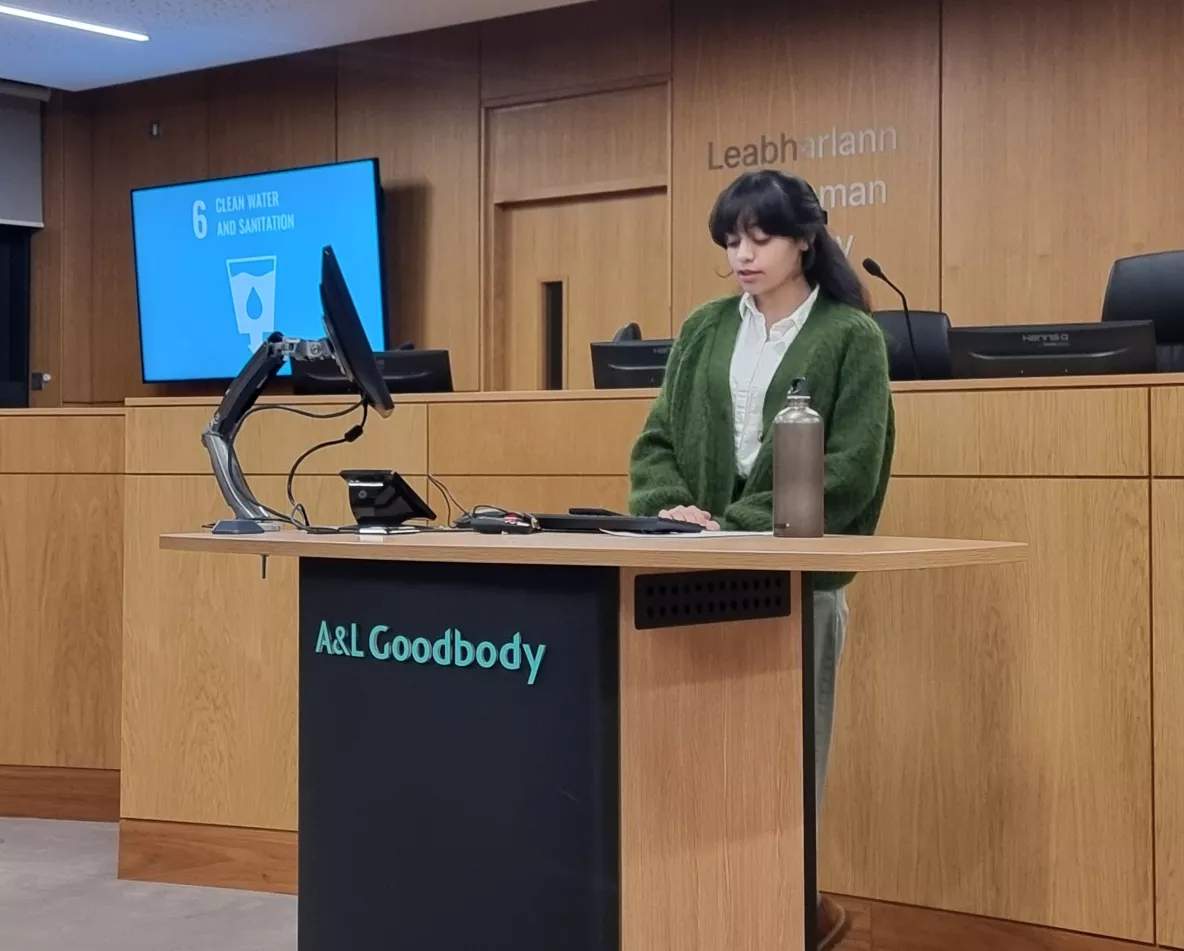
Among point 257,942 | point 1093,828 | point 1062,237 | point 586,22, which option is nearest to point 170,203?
point 586,22

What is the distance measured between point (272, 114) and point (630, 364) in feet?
13.1

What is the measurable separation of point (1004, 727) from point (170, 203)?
5.21 metres

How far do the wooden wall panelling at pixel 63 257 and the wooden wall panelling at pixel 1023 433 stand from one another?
5408mm

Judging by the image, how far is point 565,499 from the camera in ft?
10.3

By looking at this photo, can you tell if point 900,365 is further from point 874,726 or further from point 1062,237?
point 1062,237

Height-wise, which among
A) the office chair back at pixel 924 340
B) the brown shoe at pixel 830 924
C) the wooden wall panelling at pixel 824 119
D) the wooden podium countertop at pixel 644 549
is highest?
the wooden wall panelling at pixel 824 119

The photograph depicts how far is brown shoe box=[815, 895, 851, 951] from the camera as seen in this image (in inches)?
96.0

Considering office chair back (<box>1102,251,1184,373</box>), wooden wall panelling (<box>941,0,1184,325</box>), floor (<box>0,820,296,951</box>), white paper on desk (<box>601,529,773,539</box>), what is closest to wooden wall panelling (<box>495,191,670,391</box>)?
wooden wall panelling (<box>941,0,1184,325</box>)

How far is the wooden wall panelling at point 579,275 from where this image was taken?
5.75 m

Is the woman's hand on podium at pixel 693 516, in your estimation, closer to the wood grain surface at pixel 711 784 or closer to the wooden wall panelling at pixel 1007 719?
the wood grain surface at pixel 711 784

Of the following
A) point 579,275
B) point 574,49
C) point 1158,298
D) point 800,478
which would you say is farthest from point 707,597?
point 574,49

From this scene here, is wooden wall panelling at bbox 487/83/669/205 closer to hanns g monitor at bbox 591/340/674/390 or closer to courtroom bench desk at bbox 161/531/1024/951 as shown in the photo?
hanns g monitor at bbox 591/340/674/390

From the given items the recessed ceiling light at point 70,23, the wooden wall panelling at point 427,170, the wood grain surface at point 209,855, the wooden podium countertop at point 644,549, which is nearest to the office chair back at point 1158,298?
the wooden podium countertop at point 644,549

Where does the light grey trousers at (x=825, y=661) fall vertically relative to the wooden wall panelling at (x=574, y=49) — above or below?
below
